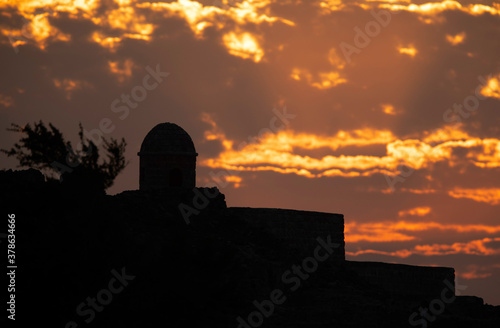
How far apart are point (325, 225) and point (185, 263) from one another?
688cm

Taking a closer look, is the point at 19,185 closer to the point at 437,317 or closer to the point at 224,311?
the point at 224,311

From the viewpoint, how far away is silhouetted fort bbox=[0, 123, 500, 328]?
3212cm

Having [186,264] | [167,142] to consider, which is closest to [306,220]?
[186,264]

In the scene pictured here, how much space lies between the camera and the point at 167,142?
40375mm

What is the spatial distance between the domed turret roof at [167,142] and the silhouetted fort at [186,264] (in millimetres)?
48

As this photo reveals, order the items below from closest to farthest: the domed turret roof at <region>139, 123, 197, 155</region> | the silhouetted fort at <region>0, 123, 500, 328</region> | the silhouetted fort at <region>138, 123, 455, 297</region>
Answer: the silhouetted fort at <region>0, 123, 500, 328</region> → the silhouetted fort at <region>138, 123, 455, 297</region> → the domed turret roof at <region>139, 123, 197, 155</region>

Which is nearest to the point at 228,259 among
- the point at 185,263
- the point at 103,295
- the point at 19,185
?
the point at 185,263

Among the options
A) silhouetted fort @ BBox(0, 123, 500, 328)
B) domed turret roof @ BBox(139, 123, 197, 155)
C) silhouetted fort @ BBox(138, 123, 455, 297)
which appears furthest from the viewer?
domed turret roof @ BBox(139, 123, 197, 155)

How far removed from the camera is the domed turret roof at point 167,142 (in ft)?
132

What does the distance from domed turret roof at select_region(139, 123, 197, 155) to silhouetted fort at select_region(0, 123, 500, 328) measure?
0.05 m

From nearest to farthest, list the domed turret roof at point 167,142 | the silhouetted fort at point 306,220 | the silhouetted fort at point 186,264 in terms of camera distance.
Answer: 1. the silhouetted fort at point 186,264
2. the silhouetted fort at point 306,220
3. the domed turret roof at point 167,142

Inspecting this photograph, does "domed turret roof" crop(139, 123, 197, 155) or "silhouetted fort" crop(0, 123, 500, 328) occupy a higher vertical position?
"domed turret roof" crop(139, 123, 197, 155)

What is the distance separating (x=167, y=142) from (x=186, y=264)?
23.0 ft

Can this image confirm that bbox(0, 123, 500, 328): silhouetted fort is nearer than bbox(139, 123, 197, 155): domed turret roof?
Yes
